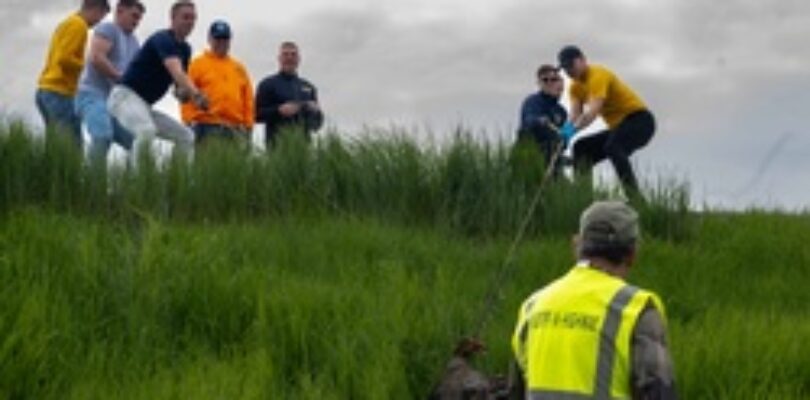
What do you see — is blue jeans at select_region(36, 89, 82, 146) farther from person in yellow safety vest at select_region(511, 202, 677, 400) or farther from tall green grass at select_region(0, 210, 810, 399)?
person in yellow safety vest at select_region(511, 202, 677, 400)

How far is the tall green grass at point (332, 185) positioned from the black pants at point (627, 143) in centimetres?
39

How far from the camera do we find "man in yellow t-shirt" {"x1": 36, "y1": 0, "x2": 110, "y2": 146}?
13.5 metres

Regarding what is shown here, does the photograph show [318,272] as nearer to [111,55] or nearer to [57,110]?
[111,55]

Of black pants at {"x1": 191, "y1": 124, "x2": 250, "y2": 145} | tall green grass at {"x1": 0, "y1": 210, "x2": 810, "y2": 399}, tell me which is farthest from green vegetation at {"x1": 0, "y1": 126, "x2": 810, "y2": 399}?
black pants at {"x1": 191, "y1": 124, "x2": 250, "y2": 145}

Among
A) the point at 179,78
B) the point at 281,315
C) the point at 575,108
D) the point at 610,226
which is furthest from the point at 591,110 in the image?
the point at 610,226

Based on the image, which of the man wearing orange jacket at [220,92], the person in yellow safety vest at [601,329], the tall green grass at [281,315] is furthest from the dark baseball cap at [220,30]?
the person in yellow safety vest at [601,329]

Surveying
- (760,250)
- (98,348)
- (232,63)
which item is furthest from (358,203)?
(98,348)

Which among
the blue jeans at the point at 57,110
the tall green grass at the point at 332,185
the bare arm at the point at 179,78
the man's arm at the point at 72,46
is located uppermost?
the man's arm at the point at 72,46

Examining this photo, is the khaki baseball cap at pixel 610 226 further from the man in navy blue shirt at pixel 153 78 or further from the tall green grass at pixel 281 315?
the man in navy blue shirt at pixel 153 78

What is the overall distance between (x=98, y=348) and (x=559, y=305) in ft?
13.3

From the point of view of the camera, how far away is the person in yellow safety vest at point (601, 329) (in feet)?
19.9

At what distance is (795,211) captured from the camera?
56.2ft

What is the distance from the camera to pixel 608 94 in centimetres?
1513

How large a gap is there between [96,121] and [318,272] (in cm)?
289
